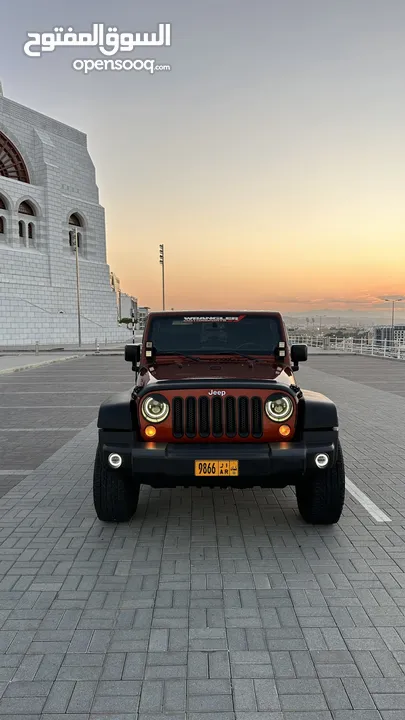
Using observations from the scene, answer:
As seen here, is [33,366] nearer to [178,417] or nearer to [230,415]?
[178,417]

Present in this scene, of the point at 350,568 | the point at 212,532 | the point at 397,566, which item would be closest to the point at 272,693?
the point at 350,568

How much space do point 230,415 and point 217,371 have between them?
2.36 feet

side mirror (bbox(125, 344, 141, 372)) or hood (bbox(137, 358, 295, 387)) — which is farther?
side mirror (bbox(125, 344, 141, 372))

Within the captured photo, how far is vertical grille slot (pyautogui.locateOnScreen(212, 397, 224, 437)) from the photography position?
4312 millimetres

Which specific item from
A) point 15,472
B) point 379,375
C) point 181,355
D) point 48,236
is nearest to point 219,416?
point 181,355

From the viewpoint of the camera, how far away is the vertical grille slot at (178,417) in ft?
14.2

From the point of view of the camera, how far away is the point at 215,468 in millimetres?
4180

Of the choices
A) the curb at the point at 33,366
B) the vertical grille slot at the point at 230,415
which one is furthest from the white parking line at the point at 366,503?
the curb at the point at 33,366

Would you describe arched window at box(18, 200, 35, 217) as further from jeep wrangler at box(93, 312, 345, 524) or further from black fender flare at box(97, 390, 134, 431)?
jeep wrangler at box(93, 312, 345, 524)

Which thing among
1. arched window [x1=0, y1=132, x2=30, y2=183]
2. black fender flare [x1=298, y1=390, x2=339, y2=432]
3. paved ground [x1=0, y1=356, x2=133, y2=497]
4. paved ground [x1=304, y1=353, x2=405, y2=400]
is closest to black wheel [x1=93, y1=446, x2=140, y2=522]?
black fender flare [x1=298, y1=390, x2=339, y2=432]

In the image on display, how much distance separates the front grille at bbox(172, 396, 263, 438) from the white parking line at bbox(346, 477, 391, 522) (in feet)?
5.28

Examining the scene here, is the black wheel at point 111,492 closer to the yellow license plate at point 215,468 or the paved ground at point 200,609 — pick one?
the paved ground at point 200,609

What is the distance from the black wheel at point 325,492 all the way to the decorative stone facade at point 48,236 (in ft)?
160

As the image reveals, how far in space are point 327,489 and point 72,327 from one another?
54111 millimetres
